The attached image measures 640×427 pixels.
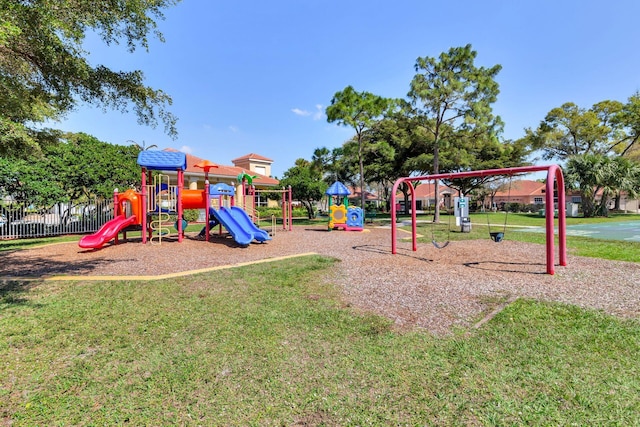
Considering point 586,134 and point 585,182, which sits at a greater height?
point 586,134

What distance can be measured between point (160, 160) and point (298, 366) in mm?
10314

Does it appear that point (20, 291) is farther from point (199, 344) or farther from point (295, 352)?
point (295, 352)

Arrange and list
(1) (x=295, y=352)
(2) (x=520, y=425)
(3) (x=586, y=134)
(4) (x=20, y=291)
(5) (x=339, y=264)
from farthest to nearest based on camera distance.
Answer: (3) (x=586, y=134), (5) (x=339, y=264), (4) (x=20, y=291), (1) (x=295, y=352), (2) (x=520, y=425)

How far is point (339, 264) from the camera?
8.02 metres

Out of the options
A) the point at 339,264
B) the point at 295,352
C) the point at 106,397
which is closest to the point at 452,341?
the point at 295,352

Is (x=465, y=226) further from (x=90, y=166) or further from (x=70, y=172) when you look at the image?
(x=70, y=172)

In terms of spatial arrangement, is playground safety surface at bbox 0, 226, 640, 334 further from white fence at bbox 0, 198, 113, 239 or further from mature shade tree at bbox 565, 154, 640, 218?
mature shade tree at bbox 565, 154, 640, 218

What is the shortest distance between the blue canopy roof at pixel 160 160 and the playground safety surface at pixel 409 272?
8.91 ft

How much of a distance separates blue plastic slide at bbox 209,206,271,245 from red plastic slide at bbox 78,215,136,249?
282 centimetres

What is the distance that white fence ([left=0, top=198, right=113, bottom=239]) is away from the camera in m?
14.3

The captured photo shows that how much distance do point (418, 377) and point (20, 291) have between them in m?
6.60

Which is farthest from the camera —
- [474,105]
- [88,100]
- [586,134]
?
[586,134]

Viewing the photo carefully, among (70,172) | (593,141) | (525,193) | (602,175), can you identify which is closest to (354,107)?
(70,172)

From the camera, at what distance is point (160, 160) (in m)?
11.3
